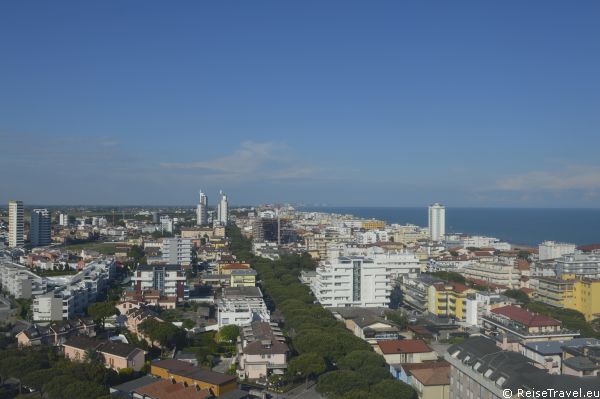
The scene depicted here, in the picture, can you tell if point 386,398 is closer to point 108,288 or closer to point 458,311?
point 458,311

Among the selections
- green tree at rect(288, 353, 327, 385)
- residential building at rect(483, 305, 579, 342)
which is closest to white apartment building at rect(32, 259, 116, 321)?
green tree at rect(288, 353, 327, 385)

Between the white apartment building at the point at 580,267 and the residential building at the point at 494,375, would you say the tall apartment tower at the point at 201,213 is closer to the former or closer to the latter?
the white apartment building at the point at 580,267

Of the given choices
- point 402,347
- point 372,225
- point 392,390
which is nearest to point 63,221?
point 372,225

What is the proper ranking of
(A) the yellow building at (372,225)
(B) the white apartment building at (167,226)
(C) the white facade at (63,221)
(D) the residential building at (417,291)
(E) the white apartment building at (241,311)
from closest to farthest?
(E) the white apartment building at (241,311), (D) the residential building at (417,291), (B) the white apartment building at (167,226), (A) the yellow building at (372,225), (C) the white facade at (63,221)

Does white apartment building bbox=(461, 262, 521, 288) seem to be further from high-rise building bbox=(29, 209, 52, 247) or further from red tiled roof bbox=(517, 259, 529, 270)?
high-rise building bbox=(29, 209, 52, 247)

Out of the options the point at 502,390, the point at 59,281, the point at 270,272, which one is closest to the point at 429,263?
the point at 270,272

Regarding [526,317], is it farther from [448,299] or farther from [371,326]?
[448,299]

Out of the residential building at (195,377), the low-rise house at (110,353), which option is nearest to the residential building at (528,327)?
the residential building at (195,377)
